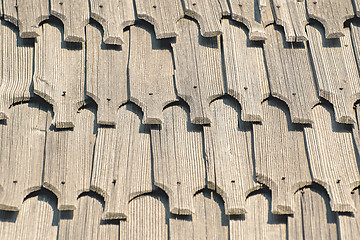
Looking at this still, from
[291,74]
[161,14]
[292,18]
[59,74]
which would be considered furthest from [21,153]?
[292,18]

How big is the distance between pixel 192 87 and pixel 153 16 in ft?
1.52

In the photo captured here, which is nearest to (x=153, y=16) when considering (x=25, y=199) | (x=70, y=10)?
(x=70, y=10)

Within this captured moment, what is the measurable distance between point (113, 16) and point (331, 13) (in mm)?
1160

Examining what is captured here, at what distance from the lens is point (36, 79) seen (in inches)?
106

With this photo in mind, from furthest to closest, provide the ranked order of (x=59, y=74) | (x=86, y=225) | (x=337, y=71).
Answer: (x=337, y=71), (x=59, y=74), (x=86, y=225)

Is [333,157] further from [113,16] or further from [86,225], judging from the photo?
[113,16]

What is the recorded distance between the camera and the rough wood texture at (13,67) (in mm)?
2627

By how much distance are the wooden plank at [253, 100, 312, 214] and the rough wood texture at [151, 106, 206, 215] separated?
0.27m

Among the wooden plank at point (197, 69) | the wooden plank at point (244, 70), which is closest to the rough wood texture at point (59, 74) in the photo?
the wooden plank at point (197, 69)

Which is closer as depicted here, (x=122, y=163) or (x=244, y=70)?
(x=122, y=163)

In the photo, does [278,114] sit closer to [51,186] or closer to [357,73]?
[357,73]

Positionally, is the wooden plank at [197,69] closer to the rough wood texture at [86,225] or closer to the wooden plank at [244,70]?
the wooden plank at [244,70]

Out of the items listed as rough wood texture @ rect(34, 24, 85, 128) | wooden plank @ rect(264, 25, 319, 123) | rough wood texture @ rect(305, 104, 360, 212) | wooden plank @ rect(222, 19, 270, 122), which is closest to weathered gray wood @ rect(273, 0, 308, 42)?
wooden plank @ rect(264, 25, 319, 123)

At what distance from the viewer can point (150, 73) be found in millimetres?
2748
